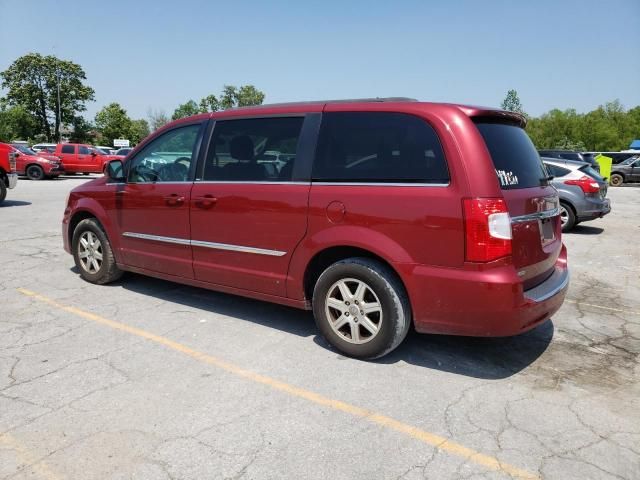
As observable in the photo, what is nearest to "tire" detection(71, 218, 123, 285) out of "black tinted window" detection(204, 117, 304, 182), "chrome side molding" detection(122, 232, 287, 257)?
"chrome side molding" detection(122, 232, 287, 257)

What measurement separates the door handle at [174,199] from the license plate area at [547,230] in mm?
3023

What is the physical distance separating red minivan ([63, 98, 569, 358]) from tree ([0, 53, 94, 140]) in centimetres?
6605

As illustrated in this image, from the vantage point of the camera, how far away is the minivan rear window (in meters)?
3.47

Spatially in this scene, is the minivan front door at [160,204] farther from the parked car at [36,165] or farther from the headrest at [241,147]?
the parked car at [36,165]

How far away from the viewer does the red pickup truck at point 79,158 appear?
2589cm

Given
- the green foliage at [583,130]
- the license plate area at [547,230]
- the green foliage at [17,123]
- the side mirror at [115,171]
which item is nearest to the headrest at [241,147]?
the side mirror at [115,171]

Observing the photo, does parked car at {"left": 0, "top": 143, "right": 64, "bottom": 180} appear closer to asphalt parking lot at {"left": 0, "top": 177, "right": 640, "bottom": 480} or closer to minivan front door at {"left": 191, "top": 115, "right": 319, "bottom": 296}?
asphalt parking lot at {"left": 0, "top": 177, "right": 640, "bottom": 480}

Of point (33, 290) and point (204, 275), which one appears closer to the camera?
point (204, 275)

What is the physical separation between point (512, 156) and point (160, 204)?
3144 mm

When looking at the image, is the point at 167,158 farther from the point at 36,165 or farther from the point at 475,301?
the point at 36,165

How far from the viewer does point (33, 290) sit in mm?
5523

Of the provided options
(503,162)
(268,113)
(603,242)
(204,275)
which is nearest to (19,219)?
(204,275)

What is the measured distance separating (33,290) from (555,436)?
518 centimetres

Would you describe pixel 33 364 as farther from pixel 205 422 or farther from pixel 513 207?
pixel 513 207
